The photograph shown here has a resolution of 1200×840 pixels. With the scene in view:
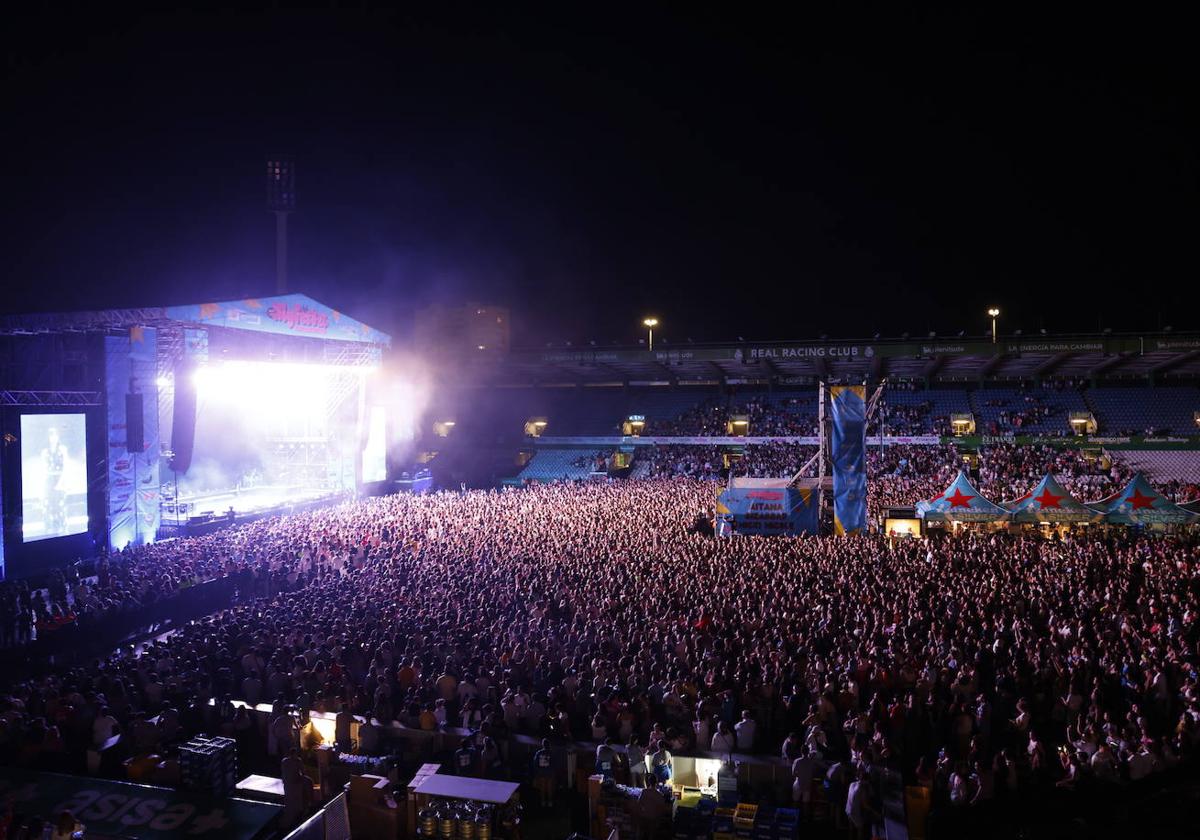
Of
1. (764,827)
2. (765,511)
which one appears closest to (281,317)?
(765,511)

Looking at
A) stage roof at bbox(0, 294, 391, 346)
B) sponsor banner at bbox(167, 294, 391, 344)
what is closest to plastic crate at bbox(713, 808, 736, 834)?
stage roof at bbox(0, 294, 391, 346)

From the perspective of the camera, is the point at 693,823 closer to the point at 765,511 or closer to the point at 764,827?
the point at 764,827

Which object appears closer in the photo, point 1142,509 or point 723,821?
point 723,821

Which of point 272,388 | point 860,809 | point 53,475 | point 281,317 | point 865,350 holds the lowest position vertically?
point 860,809

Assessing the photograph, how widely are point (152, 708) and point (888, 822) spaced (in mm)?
8751

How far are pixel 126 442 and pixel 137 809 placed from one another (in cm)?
1720

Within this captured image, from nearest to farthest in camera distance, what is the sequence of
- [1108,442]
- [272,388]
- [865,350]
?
[272,388]
[1108,442]
[865,350]

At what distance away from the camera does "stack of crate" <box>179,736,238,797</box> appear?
766cm

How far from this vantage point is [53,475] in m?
19.1

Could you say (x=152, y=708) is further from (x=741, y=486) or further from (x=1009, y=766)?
(x=741, y=486)

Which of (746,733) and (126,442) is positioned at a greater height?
(126,442)

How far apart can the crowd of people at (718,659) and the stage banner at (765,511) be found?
3.20 m

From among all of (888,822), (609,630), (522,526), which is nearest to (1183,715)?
(888,822)

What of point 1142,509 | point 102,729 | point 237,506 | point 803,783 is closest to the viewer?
point 803,783
